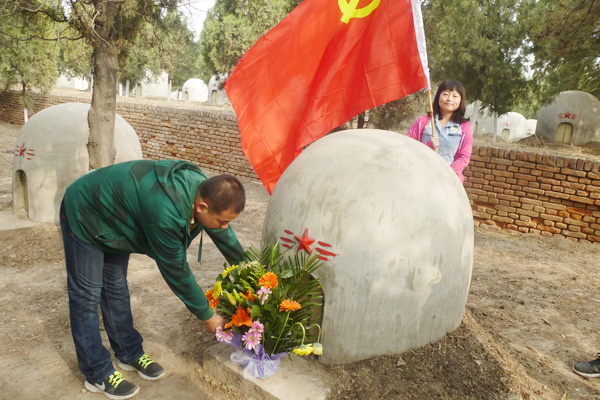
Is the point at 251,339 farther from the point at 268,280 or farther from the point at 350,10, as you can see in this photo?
the point at 350,10

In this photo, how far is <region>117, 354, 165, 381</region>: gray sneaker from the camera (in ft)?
11.0

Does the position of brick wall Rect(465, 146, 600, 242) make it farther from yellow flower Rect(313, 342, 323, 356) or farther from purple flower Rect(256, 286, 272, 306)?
purple flower Rect(256, 286, 272, 306)

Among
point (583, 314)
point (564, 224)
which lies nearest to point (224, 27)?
point (564, 224)

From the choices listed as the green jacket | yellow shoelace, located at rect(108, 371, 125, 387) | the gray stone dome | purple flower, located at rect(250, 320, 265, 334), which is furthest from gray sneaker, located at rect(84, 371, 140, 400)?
the gray stone dome

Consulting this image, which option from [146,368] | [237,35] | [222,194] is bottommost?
[146,368]

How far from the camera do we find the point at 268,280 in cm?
291

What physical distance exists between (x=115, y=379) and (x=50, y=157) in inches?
197

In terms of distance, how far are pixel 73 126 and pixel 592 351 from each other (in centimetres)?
749

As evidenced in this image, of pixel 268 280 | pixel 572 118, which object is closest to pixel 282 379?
pixel 268 280

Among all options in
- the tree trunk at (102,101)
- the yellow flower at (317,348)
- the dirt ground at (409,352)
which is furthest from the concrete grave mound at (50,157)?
the yellow flower at (317,348)

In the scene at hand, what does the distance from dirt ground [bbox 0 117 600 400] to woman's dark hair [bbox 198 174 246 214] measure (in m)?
1.39

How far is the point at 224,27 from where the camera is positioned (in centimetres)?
2120

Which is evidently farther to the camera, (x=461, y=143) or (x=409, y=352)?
(x=461, y=143)

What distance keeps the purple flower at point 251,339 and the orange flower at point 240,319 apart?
0.06m
